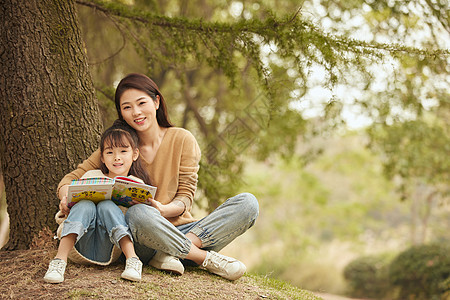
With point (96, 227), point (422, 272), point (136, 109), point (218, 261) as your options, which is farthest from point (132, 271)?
point (422, 272)

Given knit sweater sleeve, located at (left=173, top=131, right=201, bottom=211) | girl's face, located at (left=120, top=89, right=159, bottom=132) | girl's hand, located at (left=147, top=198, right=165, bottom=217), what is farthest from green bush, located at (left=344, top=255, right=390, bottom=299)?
girl's face, located at (left=120, top=89, right=159, bottom=132)

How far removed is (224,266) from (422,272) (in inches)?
276

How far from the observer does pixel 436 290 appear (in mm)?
8398

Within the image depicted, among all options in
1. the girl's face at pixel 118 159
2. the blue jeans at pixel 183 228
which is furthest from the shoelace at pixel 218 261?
the girl's face at pixel 118 159

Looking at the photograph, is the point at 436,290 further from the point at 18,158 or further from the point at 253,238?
the point at 253,238

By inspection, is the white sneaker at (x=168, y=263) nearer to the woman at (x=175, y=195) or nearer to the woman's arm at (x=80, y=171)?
the woman at (x=175, y=195)

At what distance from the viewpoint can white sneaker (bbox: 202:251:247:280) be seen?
3.19m

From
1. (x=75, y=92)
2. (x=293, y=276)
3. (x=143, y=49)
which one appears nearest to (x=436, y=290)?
(x=293, y=276)

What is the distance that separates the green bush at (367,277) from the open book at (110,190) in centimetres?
959

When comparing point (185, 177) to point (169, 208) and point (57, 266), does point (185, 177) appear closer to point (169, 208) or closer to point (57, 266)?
point (169, 208)

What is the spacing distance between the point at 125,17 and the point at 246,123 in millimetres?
6209

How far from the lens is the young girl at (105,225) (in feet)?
9.09

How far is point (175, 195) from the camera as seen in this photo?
3.32 meters

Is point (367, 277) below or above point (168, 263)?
above
